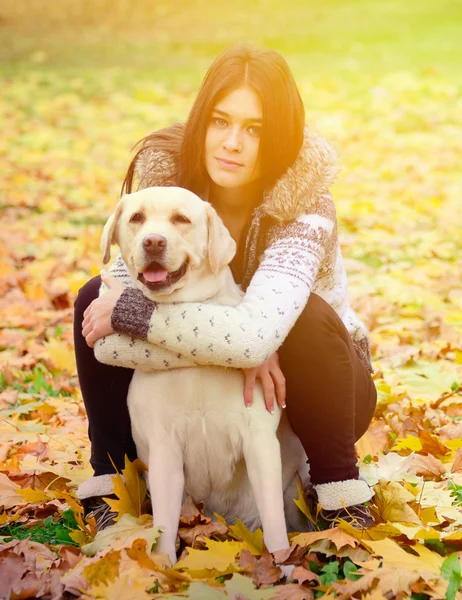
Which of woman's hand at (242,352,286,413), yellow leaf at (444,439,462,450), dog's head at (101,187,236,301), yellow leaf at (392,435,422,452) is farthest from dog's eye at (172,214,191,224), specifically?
yellow leaf at (444,439,462,450)

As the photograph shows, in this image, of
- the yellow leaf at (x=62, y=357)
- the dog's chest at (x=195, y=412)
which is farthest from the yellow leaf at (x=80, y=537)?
the yellow leaf at (x=62, y=357)

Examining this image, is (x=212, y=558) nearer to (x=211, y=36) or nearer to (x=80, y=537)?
(x=80, y=537)

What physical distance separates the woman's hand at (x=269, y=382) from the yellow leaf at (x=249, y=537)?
349 mm

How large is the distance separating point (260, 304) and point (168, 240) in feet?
1.04

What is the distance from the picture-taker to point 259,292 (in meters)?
2.47

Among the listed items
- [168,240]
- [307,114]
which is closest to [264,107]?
[168,240]

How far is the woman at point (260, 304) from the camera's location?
2428 millimetres

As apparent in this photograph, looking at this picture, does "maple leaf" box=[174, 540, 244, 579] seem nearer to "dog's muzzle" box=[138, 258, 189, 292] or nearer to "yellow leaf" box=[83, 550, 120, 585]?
"yellow leaf" box=[83, 550, 120, 585]

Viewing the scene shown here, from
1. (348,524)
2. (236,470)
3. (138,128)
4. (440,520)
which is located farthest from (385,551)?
(138,128)

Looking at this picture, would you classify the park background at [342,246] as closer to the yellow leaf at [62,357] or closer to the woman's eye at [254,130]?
the yellow leaf at [62,357]

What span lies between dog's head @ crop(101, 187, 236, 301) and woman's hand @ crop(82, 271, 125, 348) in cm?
8

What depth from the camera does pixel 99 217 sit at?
6.64 meters

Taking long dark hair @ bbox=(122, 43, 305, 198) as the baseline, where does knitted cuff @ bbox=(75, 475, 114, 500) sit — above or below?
below

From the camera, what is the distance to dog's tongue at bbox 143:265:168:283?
7.95 ft
